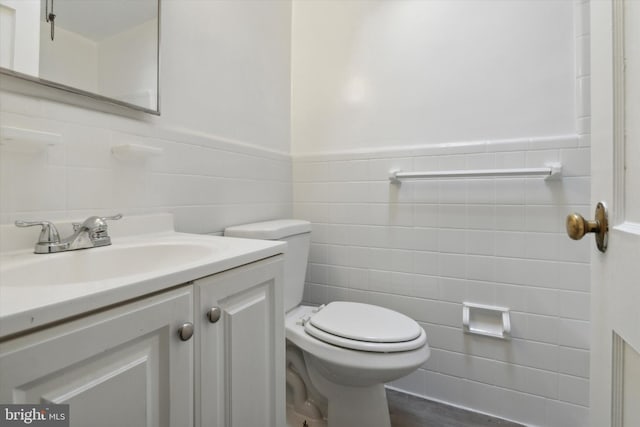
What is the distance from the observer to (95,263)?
0.72 m

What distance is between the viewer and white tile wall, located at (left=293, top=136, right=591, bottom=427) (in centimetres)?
120

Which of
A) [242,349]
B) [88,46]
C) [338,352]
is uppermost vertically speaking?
[88,46]

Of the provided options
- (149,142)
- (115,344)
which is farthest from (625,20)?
(149,142)

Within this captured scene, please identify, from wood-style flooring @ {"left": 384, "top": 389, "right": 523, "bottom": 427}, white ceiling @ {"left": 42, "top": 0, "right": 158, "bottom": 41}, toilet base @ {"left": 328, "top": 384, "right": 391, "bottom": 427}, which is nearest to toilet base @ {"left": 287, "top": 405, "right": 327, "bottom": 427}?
toilet base @ {"left": 328, "top": 384, "right": 391, "bottom": 427}

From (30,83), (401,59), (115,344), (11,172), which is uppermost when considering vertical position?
(401,59)

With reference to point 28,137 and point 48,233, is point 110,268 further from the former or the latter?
point 28,137

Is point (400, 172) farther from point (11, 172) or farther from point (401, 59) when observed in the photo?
point (11, 172)

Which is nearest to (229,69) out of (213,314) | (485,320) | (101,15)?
(101,15)

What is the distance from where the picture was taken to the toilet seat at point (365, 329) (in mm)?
1005

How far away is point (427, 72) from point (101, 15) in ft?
4.19

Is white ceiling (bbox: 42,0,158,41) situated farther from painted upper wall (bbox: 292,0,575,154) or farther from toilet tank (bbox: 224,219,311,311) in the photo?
painted upper wall (bbox: 292,0,575,154)

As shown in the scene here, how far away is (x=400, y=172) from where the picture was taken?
4.77 ft

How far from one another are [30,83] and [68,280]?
18.7 inches

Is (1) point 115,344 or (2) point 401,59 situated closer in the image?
(1) point 115,344
